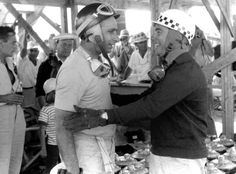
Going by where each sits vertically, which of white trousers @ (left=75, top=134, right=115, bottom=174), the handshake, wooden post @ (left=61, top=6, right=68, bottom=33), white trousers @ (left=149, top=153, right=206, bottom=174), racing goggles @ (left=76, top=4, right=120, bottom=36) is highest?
wooden post @ (left=61, top=6, right=68, bottom=33)

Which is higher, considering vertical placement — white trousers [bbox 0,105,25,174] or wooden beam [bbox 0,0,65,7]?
wooden beam [bbox 0,0,65,7]

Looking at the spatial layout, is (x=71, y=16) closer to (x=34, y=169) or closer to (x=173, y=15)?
(x=34, y=169)

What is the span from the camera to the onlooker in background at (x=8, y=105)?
3.73 metres

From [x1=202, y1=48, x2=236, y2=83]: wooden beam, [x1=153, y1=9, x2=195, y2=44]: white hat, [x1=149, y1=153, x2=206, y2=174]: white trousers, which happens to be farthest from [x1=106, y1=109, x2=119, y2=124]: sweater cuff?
[x1=202, y1=48, x2=236, y2=83]: wooden beam

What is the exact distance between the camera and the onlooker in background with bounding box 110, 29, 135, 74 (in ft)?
25.0

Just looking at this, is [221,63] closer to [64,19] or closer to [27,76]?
[64,19]

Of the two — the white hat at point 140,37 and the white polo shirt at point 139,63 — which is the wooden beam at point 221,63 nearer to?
the white polo shirt at point 139,63

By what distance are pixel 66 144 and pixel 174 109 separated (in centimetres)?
57

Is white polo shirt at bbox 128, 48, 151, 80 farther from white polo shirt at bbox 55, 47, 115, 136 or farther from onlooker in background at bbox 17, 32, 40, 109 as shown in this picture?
white polo shirt at bbox 55, 47, 115, 136

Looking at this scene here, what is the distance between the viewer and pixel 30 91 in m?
6.50

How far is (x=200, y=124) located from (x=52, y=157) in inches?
95.0

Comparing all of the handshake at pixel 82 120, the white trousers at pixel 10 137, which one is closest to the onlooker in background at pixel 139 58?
the white trousers at pixel 10 137

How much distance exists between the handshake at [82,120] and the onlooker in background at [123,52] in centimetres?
564

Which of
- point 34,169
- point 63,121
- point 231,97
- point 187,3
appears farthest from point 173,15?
point 187,3
